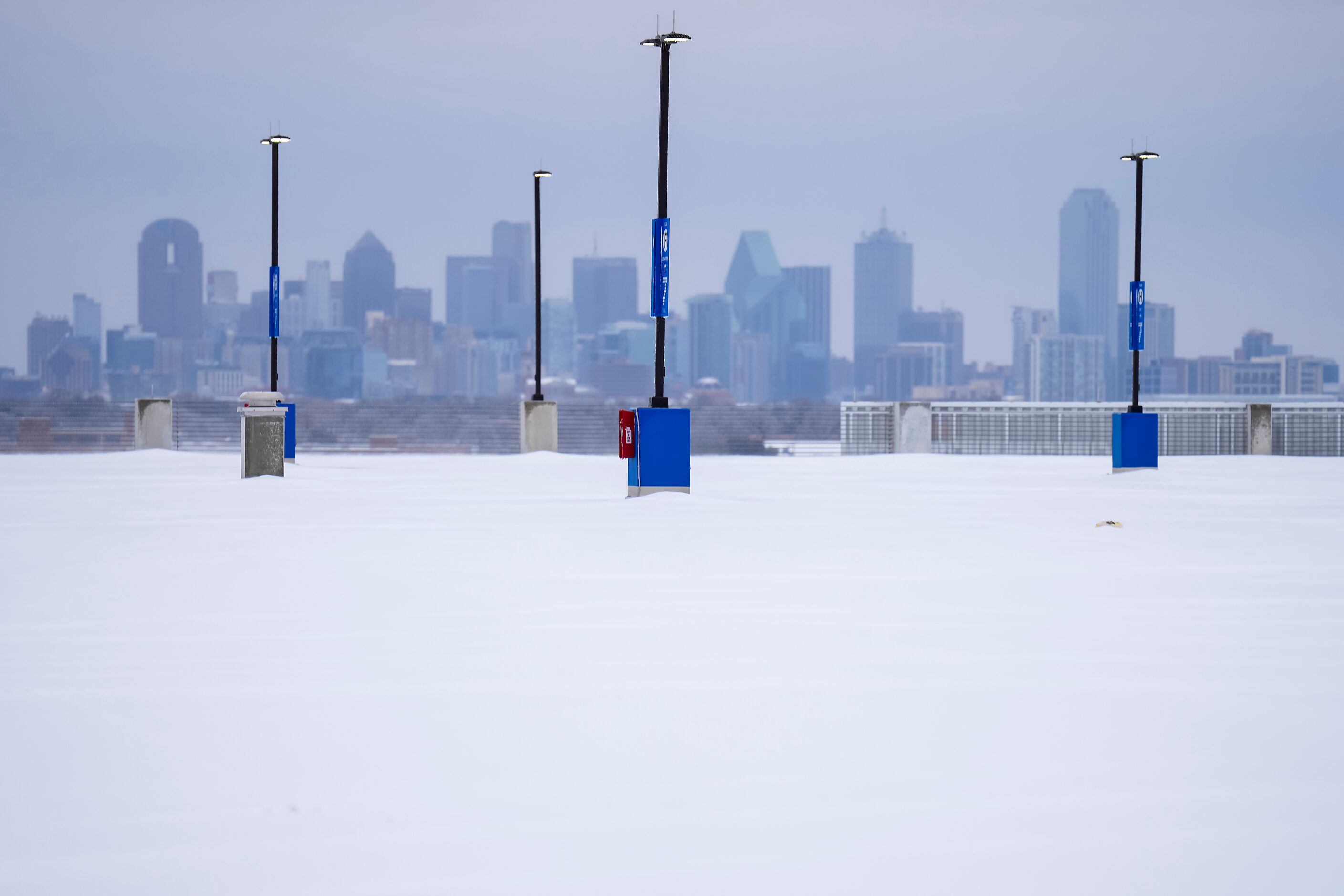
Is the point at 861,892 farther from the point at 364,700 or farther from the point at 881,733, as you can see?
the point at 364,700

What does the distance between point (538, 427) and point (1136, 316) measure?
557 inches

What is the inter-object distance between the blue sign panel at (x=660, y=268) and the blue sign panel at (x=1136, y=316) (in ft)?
39.1

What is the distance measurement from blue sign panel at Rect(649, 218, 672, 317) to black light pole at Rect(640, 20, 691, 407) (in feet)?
0.45

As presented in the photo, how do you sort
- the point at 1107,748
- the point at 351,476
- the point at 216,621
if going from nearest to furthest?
the point at 1107,748
the point at 216,621
the point at 351,476

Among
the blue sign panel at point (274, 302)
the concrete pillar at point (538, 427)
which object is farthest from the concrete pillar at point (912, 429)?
the blue sign panel at point (274, 302)

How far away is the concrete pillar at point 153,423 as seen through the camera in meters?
32.2

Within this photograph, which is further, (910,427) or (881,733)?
(910,427)

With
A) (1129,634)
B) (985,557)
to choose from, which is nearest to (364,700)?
(1129,634)

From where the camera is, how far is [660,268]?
18156 millimetres

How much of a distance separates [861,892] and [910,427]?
32.1 meters

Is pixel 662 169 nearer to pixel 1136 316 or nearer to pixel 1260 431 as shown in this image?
pixel 1136 316

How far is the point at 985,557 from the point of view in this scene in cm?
1187

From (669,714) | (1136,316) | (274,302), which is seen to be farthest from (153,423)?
(669,714)

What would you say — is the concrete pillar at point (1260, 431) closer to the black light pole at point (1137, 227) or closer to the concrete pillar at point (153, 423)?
the black light pole at point (1137, 227)
